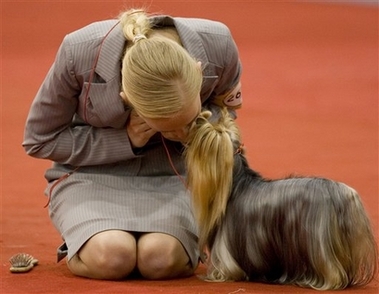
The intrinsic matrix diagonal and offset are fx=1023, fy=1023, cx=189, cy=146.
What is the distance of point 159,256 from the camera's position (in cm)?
302

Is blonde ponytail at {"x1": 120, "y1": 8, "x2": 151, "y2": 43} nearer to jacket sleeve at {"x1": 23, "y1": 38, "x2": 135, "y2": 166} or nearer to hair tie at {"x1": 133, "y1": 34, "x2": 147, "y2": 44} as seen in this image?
hair tie at {"x1": 133, "y1": 34, "x2": 147, "y2": 44}

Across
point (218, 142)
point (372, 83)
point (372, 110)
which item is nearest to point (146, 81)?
point (218, 142)

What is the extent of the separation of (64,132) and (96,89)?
22 cm

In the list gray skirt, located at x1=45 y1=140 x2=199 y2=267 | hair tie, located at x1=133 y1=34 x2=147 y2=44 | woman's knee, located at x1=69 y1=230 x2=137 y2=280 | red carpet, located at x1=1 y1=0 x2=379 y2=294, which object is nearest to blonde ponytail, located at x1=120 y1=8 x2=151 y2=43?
hair tie, located at x1=133 y1=34 x2=147 y2=44

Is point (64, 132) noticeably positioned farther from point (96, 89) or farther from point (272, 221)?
point (272, 221)

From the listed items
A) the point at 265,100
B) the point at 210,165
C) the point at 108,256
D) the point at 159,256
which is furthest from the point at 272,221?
the point at 265,100

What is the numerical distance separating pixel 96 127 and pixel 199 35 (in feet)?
1.42

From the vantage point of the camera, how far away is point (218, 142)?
2811mm

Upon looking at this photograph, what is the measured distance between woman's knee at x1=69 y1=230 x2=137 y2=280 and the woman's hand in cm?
28

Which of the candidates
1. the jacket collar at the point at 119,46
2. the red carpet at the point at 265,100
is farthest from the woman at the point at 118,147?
the red carpet at the point at 265,100

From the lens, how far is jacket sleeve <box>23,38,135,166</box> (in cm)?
306

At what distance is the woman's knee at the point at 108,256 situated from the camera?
2984 millimetres

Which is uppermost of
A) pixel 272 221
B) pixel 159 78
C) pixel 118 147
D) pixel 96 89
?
pixel 159 78

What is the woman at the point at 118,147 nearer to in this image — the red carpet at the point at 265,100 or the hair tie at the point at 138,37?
the hair tie at the point at 138,37
